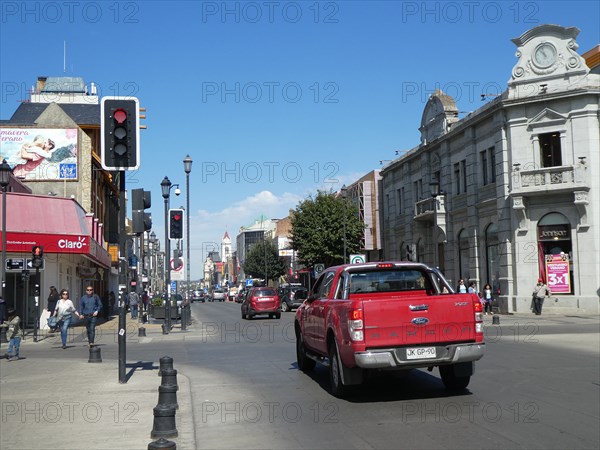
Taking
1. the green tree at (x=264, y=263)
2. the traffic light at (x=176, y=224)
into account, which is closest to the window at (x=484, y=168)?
the traffic light at (x=176, y=224)

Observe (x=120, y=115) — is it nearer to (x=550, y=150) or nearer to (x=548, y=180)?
(x=548, y=180)

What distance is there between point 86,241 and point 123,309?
19394 millimetres

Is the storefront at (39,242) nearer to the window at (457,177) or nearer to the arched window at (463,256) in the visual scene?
the arched window at (463,256)

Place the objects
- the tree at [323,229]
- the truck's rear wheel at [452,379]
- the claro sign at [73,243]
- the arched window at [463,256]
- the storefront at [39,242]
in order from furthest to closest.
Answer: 1. the tree at [323,229]
2. the arched window at [463,256]
3. the claro sign at [73,243]
4. the storefront at [39,242]
5. the truck's rear wheel at [452,379]

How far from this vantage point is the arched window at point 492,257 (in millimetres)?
36469

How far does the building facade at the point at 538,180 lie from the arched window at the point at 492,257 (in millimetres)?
56

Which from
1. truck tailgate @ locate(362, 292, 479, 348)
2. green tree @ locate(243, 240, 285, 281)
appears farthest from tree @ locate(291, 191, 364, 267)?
green tree @ locate(243, 240, 285, 281)

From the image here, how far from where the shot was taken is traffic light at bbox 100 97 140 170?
1199cm

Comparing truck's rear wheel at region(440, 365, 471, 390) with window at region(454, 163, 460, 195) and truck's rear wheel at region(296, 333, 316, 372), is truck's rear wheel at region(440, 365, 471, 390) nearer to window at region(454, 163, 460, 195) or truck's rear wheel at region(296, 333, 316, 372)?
truck's rear wheel at region(296, 333, 316, 372)

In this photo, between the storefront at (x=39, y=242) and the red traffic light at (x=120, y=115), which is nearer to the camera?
the red traffic light at (x=120, y=115)

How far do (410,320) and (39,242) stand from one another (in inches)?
887

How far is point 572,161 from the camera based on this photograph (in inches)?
1302

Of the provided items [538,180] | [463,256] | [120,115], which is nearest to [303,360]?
[120,115]

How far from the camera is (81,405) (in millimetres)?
9875
